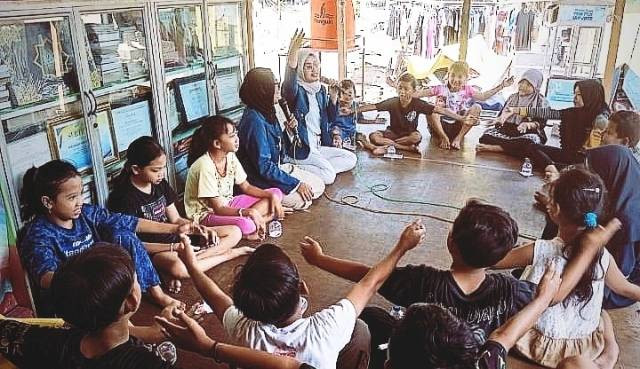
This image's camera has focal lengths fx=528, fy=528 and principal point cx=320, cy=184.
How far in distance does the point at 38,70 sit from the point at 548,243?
95.1 inches

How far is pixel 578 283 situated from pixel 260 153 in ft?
7.04

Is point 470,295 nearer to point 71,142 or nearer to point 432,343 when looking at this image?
point 432,343

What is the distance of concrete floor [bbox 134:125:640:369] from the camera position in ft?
8.25

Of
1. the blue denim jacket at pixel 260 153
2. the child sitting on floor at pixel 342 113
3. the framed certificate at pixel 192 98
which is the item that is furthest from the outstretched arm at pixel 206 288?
the child sitting on floor at pixel 342 113

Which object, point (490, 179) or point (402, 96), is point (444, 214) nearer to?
point (490, 179)

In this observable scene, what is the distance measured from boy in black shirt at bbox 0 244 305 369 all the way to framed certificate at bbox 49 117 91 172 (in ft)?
4.52

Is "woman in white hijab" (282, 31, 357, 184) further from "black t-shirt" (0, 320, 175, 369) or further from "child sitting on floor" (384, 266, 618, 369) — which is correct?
"child sitting on floor" (384, 266, 618, 369)

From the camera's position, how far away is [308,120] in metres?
4.22

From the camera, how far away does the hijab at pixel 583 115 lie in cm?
406

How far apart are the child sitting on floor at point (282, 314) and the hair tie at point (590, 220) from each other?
79cm

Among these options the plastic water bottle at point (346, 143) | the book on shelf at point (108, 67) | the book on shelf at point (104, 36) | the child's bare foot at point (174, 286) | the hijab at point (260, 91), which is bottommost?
the child's bare foot at point (174, 286)

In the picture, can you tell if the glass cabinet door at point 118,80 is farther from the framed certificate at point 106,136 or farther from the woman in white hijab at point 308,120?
the woman in white hijab at point 308,120

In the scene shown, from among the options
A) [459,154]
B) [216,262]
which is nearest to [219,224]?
[216,262]

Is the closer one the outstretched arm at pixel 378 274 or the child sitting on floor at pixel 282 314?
the child sitting on floor at pixel 282 314
